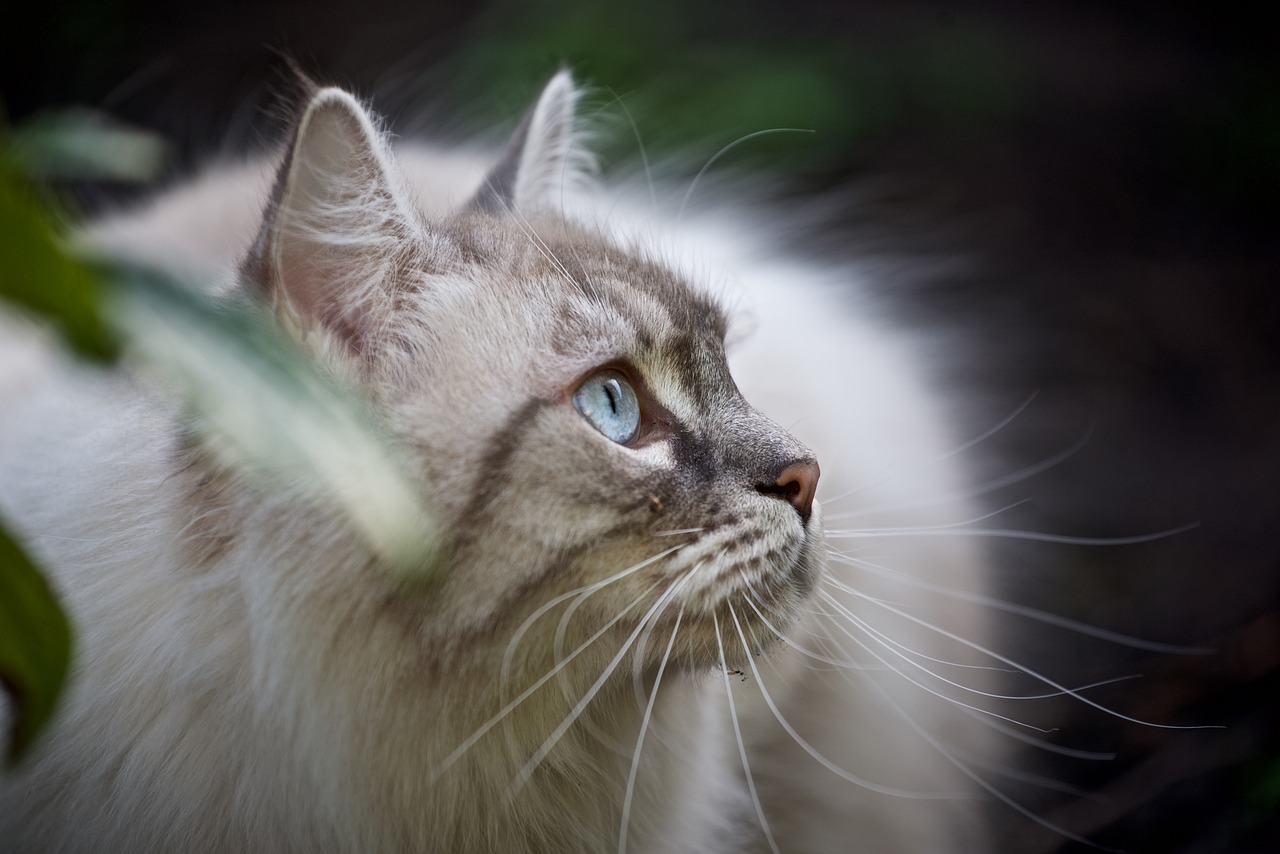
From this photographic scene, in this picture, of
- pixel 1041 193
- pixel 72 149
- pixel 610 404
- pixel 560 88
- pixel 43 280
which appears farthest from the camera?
pixel 1041 193

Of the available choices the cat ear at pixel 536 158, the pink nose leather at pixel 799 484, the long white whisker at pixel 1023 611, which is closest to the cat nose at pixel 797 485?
the pink nose leather at pixel 799 484

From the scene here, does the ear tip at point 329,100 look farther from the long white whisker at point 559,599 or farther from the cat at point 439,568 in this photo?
the long white whisker at point 559,599

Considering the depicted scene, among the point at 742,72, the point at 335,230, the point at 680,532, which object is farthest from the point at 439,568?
the point at 742,72

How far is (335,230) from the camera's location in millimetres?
882

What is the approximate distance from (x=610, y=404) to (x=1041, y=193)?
241 centimetres

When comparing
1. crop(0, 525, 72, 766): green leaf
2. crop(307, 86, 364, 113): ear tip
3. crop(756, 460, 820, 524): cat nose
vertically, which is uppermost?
crop(756, 460, 820, 524): cat nose

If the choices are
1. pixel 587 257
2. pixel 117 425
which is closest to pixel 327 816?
pixel 117 425

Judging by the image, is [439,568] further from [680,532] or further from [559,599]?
[680,532]

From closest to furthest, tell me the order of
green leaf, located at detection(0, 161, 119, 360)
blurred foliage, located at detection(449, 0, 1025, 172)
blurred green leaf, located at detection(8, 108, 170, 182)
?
1. green leaf, located at detection(0, 161, 119, 360)
2. blurred green leaf, located at detection(8, 108, 170, 182)
3. blurred foliage, located at detection(449, 0, 1025, 172)

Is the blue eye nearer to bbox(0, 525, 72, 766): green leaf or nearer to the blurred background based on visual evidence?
bbox(0, 525, 72, 766): green leaf

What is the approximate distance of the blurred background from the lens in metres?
1.86

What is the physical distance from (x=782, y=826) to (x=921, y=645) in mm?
358

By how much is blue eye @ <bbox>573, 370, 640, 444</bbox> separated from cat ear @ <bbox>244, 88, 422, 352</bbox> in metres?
0.21

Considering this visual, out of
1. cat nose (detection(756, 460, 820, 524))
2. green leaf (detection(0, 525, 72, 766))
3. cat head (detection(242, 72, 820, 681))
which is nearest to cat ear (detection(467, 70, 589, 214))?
cat head (detection(242, 72, 820, 681))
